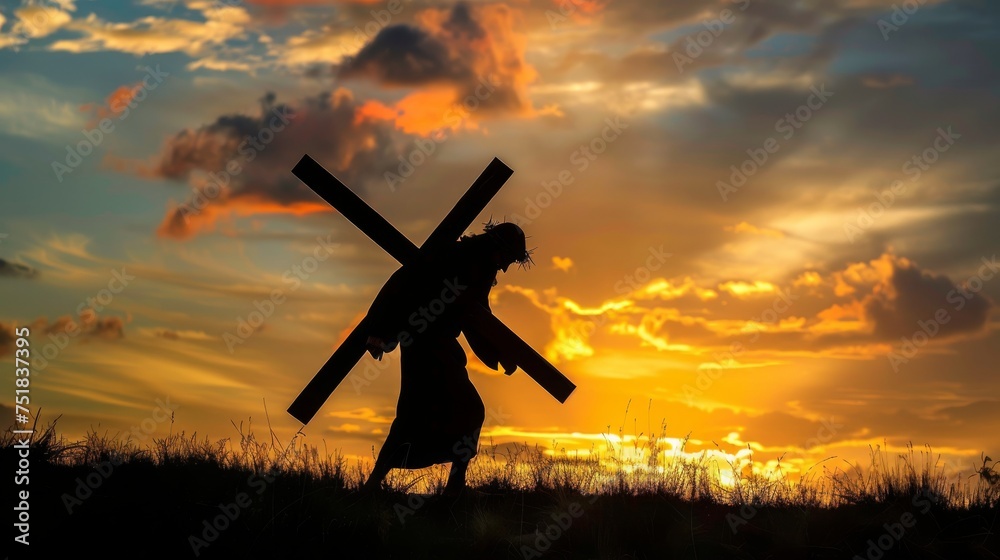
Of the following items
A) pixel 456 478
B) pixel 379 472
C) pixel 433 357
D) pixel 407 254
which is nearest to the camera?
pixel 379 472

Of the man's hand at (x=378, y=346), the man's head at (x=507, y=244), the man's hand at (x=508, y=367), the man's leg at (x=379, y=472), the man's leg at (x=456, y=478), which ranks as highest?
the man's head at (x=507, y=244)

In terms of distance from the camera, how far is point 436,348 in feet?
35.3

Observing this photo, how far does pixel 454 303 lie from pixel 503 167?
6.69 feet

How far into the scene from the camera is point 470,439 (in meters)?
10.6

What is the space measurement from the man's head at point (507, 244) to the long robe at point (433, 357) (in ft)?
0.68

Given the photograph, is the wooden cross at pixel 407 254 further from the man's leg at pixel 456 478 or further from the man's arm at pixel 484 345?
the man's leg at pixel 456 478

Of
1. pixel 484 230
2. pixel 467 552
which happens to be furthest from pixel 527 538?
pixel 484 230

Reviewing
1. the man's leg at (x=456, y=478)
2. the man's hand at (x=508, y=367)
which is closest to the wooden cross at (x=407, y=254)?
the man's hand at (x=508, y=367)

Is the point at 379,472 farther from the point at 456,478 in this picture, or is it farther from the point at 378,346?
the point at 378,346

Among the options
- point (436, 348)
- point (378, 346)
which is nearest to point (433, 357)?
point (436, 348)

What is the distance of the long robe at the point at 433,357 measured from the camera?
10547mm

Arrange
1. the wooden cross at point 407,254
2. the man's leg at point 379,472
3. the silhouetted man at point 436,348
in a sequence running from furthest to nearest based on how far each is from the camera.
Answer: the wooden cross at point 407,254 < the silhouetted man at point 436,348 < the man's leg at point 379,472

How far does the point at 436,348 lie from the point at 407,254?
3.98ft

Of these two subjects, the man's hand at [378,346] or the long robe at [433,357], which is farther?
the man's hand at [378,346]
